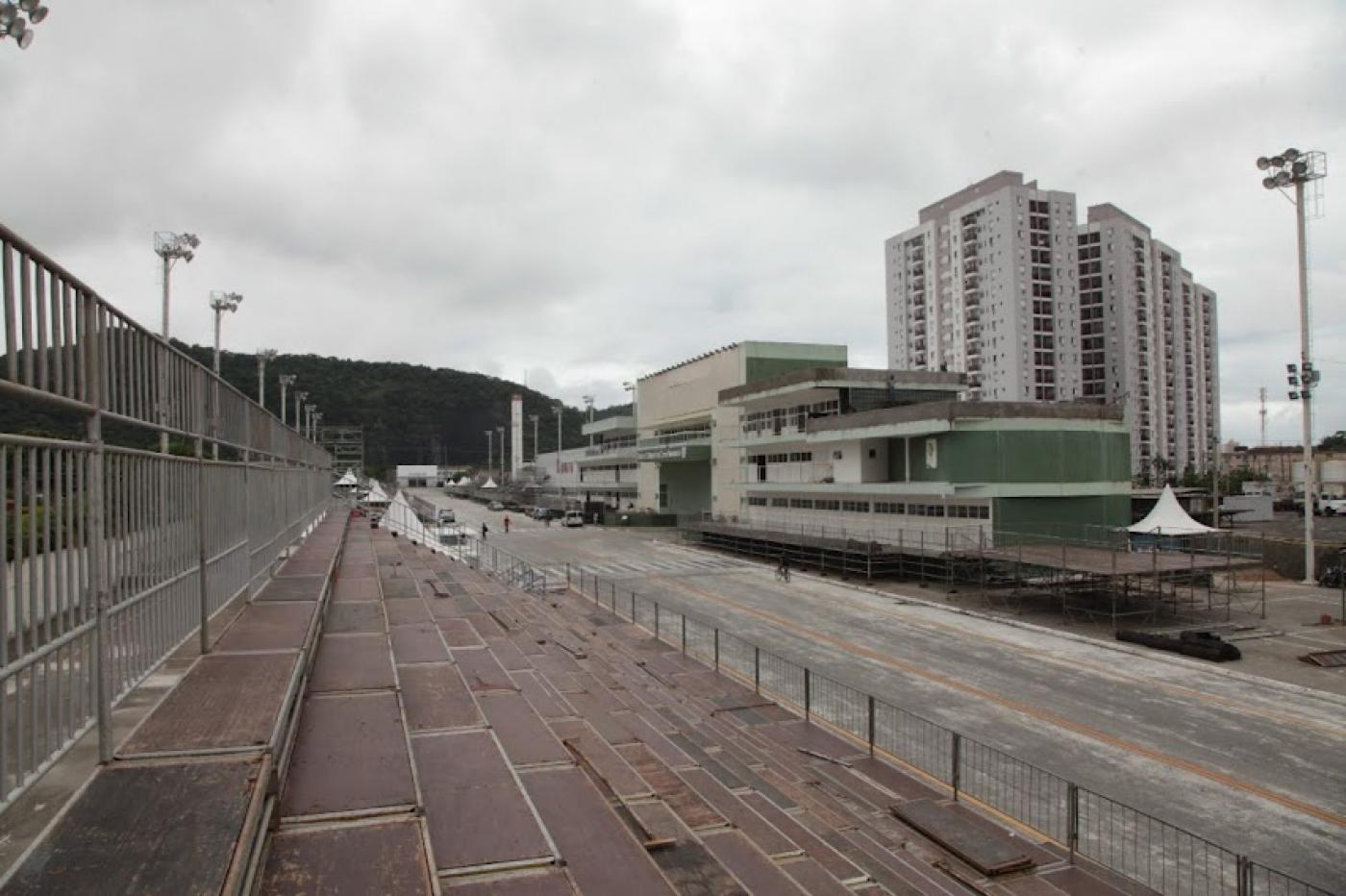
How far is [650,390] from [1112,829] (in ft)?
200

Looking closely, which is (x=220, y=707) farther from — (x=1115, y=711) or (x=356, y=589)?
(x=1115, y=711)

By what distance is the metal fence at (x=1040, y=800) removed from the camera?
8688mm

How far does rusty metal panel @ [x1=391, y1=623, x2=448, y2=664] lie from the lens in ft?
29.3

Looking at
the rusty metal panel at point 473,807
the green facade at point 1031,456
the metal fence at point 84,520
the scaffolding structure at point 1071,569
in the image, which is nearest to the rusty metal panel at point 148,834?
the metal fence at point 84,520

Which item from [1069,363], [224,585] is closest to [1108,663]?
[224,585]

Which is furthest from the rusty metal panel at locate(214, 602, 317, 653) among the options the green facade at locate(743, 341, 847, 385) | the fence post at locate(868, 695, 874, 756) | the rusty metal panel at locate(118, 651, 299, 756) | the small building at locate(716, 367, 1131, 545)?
the green facade at locate(743, 341, 847, 385)

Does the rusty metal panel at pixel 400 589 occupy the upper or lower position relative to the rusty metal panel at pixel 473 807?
lower

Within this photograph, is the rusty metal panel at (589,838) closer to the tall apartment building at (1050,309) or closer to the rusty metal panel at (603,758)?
the rusty metal panel at (603,758)

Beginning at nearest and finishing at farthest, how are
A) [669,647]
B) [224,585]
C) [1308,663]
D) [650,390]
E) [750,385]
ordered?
1. [224,585]
2. [1308,663]
3. [669,647]
4. [750,385]
5. [650,390]

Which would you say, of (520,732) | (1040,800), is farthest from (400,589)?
(1040,800)

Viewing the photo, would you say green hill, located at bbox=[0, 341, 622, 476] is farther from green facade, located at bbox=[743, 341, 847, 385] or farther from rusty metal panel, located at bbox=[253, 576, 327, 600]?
rusty metal panel, located at bbox=[253, 576, 327, 600]

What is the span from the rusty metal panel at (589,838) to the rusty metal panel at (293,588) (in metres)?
4.31

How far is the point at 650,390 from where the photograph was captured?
228 feet

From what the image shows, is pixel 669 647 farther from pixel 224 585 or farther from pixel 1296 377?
pixel 1296 377
